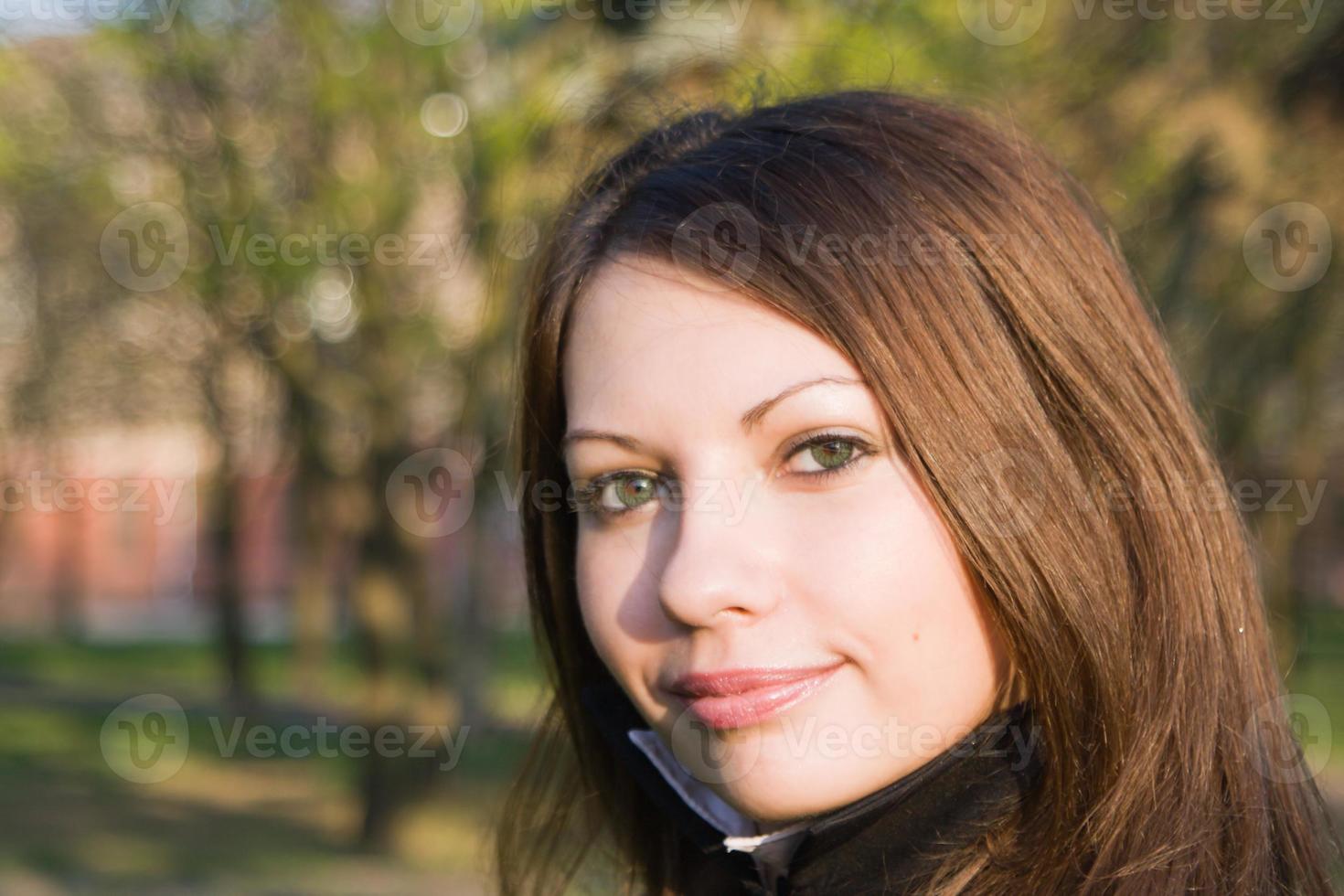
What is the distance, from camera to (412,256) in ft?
30.5

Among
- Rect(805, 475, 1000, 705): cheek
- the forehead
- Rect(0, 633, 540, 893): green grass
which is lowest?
Rect(805, 475, 1000, 705): cheek

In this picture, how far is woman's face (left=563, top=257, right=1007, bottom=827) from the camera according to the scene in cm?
168

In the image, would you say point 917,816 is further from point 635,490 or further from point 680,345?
point 680,345

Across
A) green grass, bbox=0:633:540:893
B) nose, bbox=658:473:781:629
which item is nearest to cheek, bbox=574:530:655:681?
nose, bbox=658:473:781:629

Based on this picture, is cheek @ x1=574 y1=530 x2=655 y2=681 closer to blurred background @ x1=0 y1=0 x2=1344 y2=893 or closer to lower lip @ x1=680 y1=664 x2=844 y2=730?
lower lip @ x1=680 y1=664 x2=844 y2=730

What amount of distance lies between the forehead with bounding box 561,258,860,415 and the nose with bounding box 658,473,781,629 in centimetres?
14

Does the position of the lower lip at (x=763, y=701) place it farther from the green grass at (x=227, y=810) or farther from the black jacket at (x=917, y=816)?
the green grass at (x=227, y=810)

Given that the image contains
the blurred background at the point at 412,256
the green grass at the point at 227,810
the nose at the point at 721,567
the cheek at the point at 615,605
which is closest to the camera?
the nose at the point at 721,567

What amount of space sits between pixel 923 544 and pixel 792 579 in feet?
0.51

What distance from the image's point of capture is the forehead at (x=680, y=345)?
1.72 metres

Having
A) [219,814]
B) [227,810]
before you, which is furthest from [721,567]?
[227,810]

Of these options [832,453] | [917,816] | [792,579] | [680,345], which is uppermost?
[680,345]

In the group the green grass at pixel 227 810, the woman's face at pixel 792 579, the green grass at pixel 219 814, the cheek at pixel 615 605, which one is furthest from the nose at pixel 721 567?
the green grass at pixel 219 814

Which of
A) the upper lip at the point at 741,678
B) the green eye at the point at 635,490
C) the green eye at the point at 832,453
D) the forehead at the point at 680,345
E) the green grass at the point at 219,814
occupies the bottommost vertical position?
the upper lip at the point at 741,678
